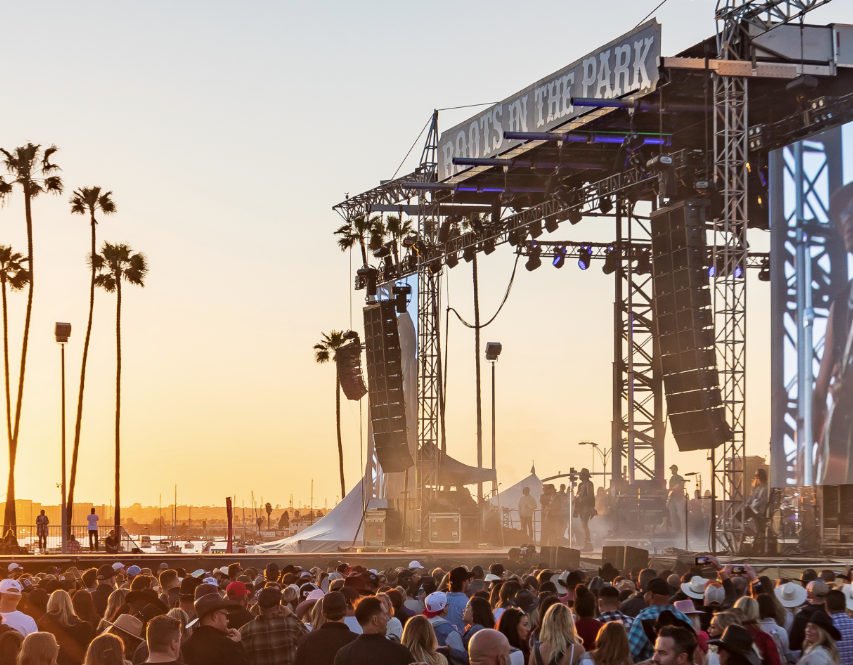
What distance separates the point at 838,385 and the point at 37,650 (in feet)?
55.8

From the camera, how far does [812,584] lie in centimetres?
1043

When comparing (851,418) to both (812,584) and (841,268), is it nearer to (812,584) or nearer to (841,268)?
(841,268)

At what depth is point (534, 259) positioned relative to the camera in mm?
30609

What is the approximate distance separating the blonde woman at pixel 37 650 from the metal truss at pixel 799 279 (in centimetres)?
1684

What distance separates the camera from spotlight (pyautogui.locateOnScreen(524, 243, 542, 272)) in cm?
3045

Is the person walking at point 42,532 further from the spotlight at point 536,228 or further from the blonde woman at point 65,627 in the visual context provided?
the blonde woman at point 65,627

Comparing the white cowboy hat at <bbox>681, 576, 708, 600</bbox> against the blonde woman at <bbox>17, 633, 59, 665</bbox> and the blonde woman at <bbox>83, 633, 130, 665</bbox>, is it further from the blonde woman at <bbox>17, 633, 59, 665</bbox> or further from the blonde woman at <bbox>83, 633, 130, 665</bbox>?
the blonde woman at <bbox>17, 633, 59, 665</bbox>

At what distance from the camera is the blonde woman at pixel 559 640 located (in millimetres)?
7027

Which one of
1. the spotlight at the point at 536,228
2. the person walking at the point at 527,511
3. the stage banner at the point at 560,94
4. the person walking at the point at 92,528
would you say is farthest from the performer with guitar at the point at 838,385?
the person walking at the point at 92,528

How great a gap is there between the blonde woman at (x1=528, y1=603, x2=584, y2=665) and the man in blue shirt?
2085mm

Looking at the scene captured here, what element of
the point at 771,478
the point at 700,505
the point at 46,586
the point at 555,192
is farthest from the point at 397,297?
the point at 46,586

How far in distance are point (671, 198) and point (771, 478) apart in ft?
17.0

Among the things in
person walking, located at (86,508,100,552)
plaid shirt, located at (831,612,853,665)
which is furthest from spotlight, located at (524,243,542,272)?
plaid shirt, located at (831,612,853,665)

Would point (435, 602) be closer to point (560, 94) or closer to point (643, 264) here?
point (560, 94)
